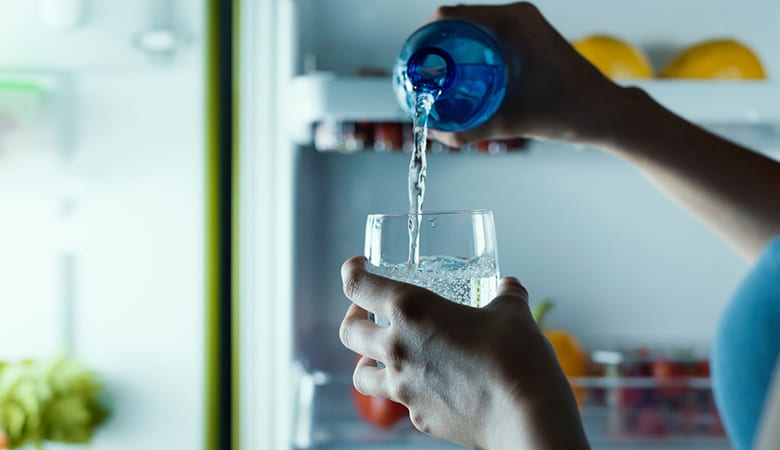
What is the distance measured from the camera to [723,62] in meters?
1.33

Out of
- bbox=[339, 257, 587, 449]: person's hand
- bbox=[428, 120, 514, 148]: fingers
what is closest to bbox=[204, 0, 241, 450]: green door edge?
bbox=[428, 120, 514, 148]: fingers

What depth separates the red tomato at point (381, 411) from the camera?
4.09ft

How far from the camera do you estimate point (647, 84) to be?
1.21 m

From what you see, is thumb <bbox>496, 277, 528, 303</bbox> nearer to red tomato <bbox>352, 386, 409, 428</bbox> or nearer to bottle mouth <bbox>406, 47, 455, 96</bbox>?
bottle mouth <bbox>406, 47, 455, 96</bbox>

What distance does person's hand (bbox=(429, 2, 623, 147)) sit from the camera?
768mm

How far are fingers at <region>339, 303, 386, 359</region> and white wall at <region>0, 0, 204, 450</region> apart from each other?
74 cm

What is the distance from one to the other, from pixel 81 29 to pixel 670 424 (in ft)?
3.46

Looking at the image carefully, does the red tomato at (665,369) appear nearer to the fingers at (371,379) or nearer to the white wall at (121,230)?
the white wall at (121,230)

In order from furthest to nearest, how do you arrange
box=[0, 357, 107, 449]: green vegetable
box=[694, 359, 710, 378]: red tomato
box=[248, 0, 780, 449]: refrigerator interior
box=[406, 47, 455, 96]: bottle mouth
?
box=[248, 0, 780, 449]: refrigerator interior, box=[694, 359, 710, 378]: red tomato, box=[0, 357, 107, 449]: green vegetable, box=[406, 47, 455, 96]: bottle mouth

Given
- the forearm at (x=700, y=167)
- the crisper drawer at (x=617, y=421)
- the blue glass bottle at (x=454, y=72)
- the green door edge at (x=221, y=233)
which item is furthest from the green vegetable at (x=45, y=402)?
the forearm at (x=700, y=167)

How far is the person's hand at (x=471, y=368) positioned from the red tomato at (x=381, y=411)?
734mm

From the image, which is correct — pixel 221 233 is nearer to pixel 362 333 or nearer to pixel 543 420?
pixel 362 333

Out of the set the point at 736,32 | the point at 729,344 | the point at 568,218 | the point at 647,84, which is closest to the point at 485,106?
the point at 729,344

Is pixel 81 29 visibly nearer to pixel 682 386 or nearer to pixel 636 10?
pixel 636 10
